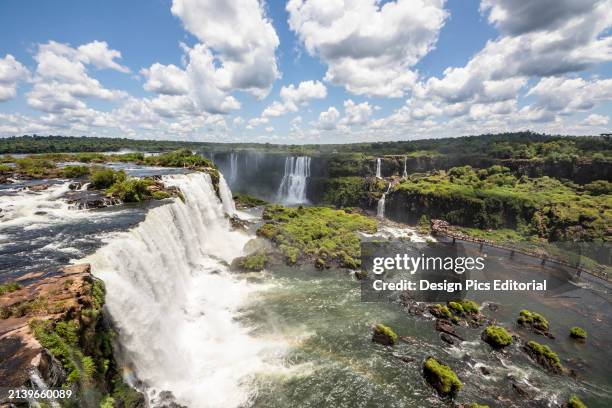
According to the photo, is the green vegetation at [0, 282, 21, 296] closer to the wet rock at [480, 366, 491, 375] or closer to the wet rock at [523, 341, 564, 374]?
the wet rock at [480, 366, 491, 375]

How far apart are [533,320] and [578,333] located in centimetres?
248

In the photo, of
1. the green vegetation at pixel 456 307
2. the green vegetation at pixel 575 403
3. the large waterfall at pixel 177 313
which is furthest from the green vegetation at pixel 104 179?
the green vegetation at pixel 575 403

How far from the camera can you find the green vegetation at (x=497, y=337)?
18.7 meters

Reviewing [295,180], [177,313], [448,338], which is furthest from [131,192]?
[295,180]

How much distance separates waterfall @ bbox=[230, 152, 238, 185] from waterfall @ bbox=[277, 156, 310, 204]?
1458cm

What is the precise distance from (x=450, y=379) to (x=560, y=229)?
3852 centimetres

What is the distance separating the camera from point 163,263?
64.6ft

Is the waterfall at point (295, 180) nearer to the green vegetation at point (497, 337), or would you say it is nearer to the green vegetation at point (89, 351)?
the green vegetation at point (497, 337)

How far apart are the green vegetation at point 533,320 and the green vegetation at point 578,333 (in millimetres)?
1492

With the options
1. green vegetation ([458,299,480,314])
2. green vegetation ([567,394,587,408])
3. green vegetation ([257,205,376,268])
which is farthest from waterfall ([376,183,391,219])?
green vegetation ([567,394,587,408])

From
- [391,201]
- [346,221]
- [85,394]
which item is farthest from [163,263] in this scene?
[391,201]

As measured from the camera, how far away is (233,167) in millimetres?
79812

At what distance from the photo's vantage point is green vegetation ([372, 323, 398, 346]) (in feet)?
60.2

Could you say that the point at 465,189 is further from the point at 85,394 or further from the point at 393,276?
the point at 85,394
